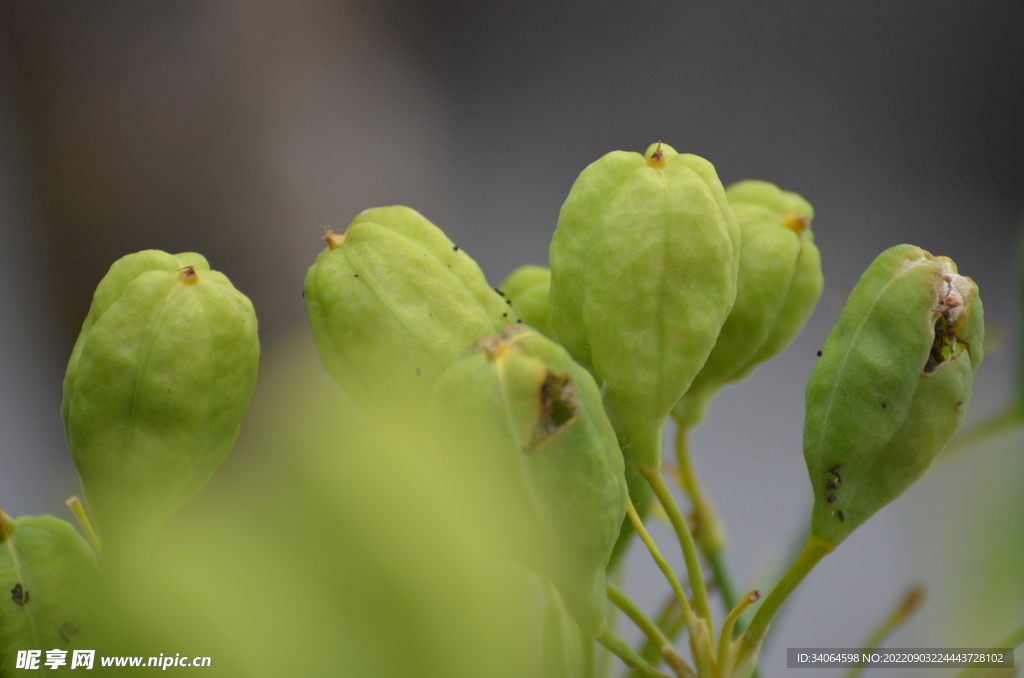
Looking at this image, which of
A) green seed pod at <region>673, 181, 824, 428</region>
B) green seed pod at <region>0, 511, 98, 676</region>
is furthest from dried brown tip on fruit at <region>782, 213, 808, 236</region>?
green seed pod at <region>0, 511, 98, 676</region>

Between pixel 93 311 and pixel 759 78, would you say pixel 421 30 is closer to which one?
pixel 759 78

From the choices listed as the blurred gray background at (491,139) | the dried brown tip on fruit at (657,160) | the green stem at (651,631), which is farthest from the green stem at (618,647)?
the blurred gray background at (491,139)

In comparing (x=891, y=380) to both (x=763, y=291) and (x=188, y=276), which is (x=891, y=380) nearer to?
(x=763, y=291)

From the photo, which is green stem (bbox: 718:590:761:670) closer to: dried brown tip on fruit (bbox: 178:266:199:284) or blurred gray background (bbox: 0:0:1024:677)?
dried brown tip on fruit (bbox: 178:266:199:284)

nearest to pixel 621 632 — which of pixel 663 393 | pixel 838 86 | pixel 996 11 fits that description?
pixel 663 393

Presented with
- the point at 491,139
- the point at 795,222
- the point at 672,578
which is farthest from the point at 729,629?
the point at 491,139

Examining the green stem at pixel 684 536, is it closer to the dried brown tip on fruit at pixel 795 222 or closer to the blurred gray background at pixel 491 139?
the dried brown tip on fruit at pixel 795 222
